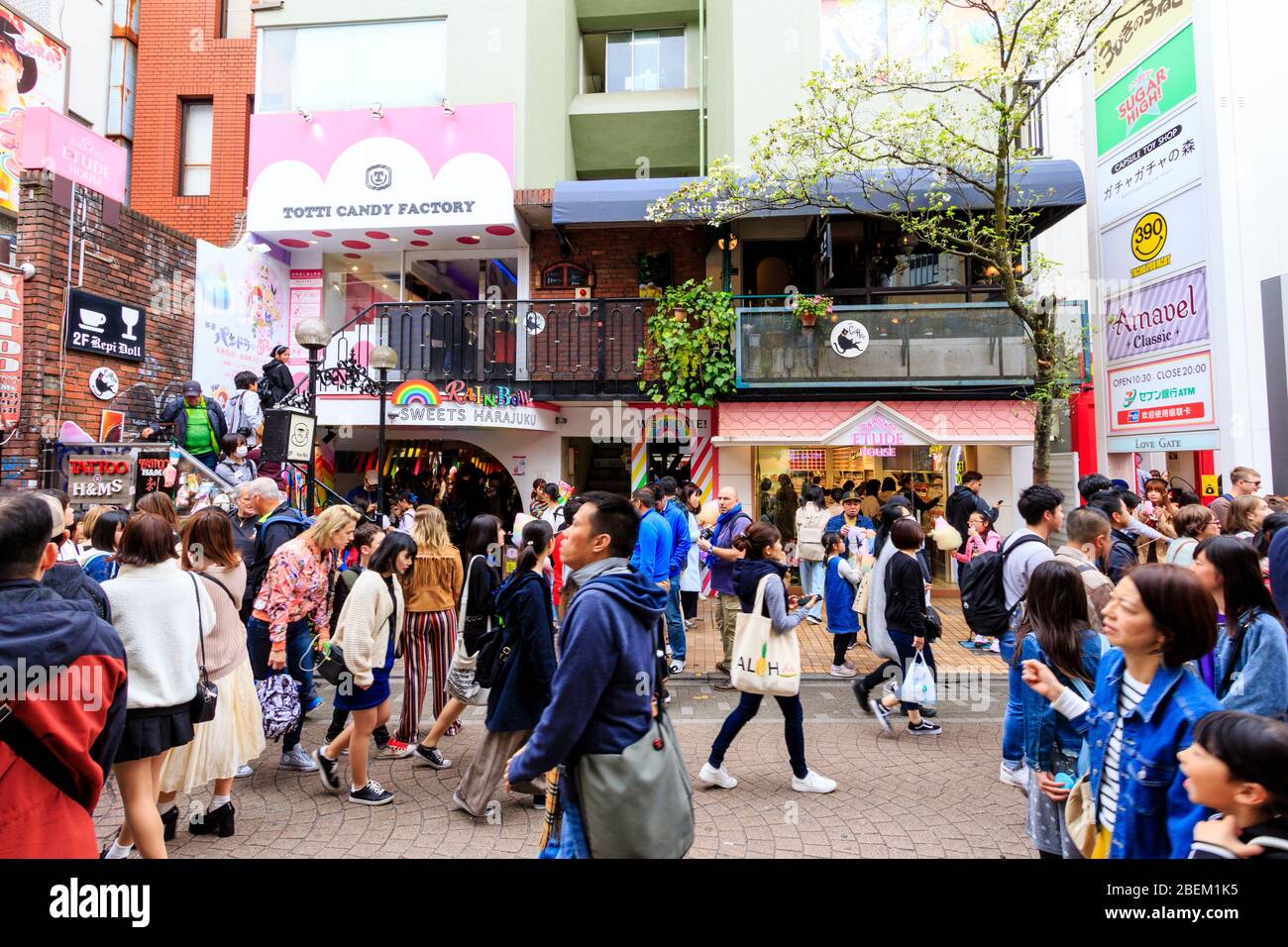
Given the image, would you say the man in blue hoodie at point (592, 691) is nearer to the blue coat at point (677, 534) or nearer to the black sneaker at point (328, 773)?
the black sneaker at point (328, 773)

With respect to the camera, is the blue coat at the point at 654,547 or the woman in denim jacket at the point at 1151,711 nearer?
the woman in denim jacket at the point at 1151,711

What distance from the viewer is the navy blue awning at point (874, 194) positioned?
1007 centimetres

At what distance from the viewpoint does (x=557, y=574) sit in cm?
770

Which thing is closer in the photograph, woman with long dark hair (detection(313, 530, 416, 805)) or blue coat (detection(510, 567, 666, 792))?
blue coat (detection(510, 567, 666, 792))

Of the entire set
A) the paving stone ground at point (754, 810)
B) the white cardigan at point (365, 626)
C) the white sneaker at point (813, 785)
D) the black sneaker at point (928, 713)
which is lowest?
the paving stone ground at point (754, 810)

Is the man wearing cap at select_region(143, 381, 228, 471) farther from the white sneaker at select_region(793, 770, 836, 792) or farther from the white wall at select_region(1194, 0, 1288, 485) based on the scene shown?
the white wall at select_region(1194, 0, 1288, 485)

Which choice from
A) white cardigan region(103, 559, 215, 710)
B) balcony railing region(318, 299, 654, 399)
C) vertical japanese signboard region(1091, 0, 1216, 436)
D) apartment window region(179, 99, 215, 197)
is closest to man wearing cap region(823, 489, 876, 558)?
balcony railing region(318, 299, 654, 399)

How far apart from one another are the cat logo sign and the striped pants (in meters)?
13.9

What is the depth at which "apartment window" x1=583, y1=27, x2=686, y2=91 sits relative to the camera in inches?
555

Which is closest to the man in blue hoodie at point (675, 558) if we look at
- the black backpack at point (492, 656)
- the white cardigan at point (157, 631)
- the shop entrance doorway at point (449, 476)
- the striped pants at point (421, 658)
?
the striped pants at point (421, 658)

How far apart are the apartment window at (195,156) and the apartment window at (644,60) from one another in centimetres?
992

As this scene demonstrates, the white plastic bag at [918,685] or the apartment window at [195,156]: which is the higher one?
the apartment window at [195,156]
